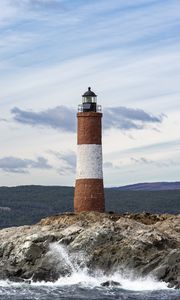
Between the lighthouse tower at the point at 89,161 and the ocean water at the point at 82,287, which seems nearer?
the ocean water at the point at 82,287

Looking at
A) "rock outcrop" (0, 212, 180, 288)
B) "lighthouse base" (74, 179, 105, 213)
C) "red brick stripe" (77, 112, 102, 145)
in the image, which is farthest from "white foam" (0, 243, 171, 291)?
"red brick stripe" (77, 112, 102, 145)

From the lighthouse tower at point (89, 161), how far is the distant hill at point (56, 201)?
73.2 meters

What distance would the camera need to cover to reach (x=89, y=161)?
58.5 m

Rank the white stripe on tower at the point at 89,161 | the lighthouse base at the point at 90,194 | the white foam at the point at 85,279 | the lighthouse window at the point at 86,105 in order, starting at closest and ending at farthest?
the white foam at the point at 85,279 → the white stripe on tower at the point at 89,161 → the lighthouse base at the point at 90,194 → the lighthouse window at the point at 86,105

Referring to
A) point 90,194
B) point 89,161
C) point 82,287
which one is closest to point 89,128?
point 89,161

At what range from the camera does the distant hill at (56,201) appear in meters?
144

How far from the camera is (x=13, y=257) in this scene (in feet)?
167

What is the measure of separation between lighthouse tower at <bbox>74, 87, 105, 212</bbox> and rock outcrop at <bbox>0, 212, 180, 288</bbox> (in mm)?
5702

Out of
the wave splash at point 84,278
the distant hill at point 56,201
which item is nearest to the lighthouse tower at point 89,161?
the wave splash at point 84,278

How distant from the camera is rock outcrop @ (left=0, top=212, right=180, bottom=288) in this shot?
47188 mm

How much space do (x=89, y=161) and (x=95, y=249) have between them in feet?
35.7

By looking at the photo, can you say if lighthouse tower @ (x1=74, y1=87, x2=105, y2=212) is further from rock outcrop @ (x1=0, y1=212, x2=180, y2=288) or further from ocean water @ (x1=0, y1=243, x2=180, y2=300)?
ocean water @ (x1=0, y1=243, x2=180, y2=300)

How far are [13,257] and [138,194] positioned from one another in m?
115

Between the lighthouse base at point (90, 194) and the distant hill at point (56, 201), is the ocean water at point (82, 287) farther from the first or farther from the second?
the distant hill at point (56, 201)
